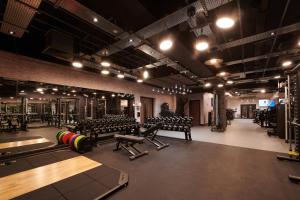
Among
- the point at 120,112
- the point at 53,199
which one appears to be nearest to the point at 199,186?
the point at 53,199

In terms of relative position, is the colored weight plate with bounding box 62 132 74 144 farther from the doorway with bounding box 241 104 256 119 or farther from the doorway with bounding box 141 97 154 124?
the doorway with bounding box 241 104 256 119

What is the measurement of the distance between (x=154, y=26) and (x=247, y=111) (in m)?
23.9

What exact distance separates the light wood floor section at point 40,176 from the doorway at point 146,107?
7.63 m

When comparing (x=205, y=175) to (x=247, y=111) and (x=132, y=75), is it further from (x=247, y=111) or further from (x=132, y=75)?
(x=247, y=111)

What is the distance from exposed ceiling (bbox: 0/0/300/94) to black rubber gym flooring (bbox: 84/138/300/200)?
10.8ft

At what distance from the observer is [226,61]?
662cm

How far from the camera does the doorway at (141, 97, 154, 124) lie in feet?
37.8

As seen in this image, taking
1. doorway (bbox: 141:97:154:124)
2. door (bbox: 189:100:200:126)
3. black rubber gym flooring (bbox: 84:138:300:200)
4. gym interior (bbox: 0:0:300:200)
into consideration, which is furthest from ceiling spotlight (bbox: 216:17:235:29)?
door (bbox: 189:100:200:126)

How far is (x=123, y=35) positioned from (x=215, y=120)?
27.8 feet

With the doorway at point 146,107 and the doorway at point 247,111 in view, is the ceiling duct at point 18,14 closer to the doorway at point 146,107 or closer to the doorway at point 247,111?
the doorway at point 146,107

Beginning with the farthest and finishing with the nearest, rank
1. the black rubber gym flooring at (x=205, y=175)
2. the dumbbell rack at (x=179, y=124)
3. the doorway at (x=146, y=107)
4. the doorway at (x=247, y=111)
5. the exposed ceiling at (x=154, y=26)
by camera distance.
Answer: the doorway at (x=247, y=111)
the doorway at (x=146, y=107)
the dumbbell rack at (x=179, y=124)
the exposed ceiling at (x=154, y=26)
the black rubber gym flooring at (x=205, y=175)

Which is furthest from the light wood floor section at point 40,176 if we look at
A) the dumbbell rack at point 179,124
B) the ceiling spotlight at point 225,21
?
the ceiling spotlight at point 225,21

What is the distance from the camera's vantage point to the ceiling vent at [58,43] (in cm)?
405

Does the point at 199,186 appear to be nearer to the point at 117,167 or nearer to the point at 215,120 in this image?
the point at 117,167
